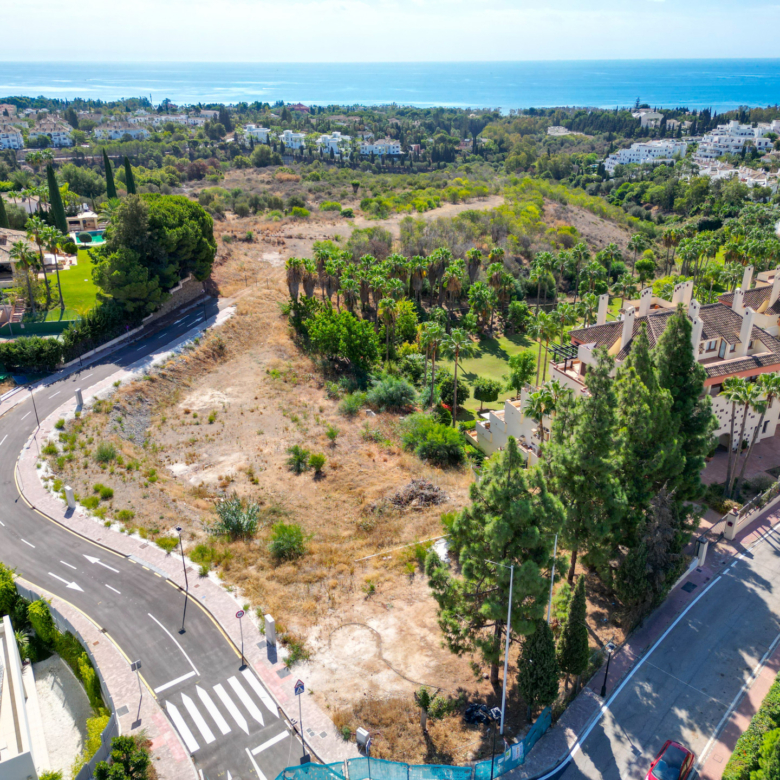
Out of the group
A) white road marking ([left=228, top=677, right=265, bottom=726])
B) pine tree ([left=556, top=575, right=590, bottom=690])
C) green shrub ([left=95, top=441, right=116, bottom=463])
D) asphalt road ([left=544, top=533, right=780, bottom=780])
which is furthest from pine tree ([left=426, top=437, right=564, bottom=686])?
green shrub ([left=95, top=441, right=116, bottom=463])

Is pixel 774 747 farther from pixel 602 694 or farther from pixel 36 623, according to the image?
pixel 36 623

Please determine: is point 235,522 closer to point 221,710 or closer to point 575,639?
point 221,710

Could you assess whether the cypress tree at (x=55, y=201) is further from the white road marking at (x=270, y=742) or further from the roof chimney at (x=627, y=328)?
the white road marking at (x=270, y=742)

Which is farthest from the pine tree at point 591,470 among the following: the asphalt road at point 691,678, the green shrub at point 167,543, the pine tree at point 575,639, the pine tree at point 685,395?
the green shrub at point 167,543

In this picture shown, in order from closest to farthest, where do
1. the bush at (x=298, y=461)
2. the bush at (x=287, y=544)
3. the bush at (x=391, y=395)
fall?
the bush at (x=287, y=544)
the bush at (x=298, y=461)
the bush at (x=391, y=395)

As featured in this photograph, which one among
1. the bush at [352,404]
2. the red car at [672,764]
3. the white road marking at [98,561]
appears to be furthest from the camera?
the bush at [352,404]

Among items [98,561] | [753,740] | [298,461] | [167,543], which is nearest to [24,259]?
[298,461]

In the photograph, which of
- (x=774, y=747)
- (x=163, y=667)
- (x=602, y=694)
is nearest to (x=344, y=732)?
(x=163, y=667)
